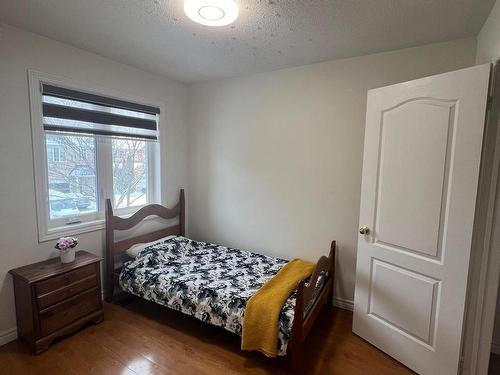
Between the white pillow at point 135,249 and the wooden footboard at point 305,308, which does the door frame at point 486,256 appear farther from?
the white pillow at point 135,249

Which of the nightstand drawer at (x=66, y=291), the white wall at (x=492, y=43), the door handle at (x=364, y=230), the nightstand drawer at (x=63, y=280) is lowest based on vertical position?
the nightstand drawer at (x=66, y=291)

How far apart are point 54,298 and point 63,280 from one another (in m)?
0.13

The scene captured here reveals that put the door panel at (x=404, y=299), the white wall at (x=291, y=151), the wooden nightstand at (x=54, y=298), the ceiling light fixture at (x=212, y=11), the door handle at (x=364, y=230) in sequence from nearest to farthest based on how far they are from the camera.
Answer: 1. the ceiling light fixture at (x=212, y=11)
2. the door panel at (x=404, y=299)
3. the wooden nightstand at (x=54, y=298)
4. the door handle at (x=364, y=230)
5. the white wall at (x=291, y=151)

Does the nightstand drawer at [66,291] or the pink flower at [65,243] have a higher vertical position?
the pink flower at [65,243]

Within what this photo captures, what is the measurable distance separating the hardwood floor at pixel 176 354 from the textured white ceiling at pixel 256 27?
7.82 ft

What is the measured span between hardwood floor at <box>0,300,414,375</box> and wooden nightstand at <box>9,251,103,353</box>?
0.36ft

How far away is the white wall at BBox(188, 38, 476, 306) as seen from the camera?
241 cm

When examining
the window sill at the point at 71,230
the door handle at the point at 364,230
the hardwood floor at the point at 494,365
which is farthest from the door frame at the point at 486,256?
the window sill at the point at 71,230

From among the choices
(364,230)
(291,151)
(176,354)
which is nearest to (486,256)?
(364,230)

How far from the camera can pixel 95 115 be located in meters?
2.48

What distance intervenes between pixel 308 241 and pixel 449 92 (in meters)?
1.73

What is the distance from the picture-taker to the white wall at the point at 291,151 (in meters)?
2.41

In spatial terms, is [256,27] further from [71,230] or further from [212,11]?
[71,230]

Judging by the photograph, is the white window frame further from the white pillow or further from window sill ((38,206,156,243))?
the white pillow
